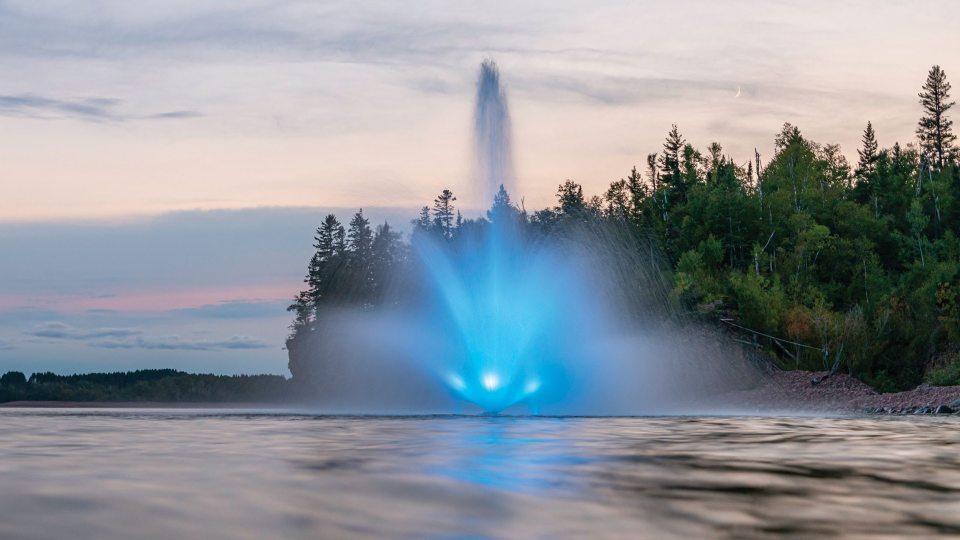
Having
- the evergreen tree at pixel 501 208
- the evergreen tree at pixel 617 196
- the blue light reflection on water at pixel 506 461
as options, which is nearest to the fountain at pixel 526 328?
the evergreen tree at pixel 501 208

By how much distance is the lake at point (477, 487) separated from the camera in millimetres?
7914

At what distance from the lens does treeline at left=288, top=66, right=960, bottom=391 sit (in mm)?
52938

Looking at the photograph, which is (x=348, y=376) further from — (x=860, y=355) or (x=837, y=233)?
(x=837, y=233)

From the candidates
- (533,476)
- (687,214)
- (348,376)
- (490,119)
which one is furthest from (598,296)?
(687,214)

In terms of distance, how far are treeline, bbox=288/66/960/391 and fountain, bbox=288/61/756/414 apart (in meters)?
1.56

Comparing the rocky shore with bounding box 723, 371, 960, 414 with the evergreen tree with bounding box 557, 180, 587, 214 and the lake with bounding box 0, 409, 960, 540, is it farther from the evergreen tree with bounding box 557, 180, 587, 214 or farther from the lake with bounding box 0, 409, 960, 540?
the evergreen tree with bounding box 557, 180, 587, 214

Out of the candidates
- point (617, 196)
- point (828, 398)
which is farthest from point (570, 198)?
point (828, 398)

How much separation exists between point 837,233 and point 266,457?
96.6 m

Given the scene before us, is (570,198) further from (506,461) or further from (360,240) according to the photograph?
(506,461)

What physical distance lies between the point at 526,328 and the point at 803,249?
6099 centimetres

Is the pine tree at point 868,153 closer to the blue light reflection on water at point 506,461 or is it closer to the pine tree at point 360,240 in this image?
the pine tree at point 360,240

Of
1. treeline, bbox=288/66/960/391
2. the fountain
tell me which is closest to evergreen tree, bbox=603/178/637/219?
treeline, bbox=288/66/960/391

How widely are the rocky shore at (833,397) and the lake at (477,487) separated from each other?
62.1ft

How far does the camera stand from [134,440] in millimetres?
18297
